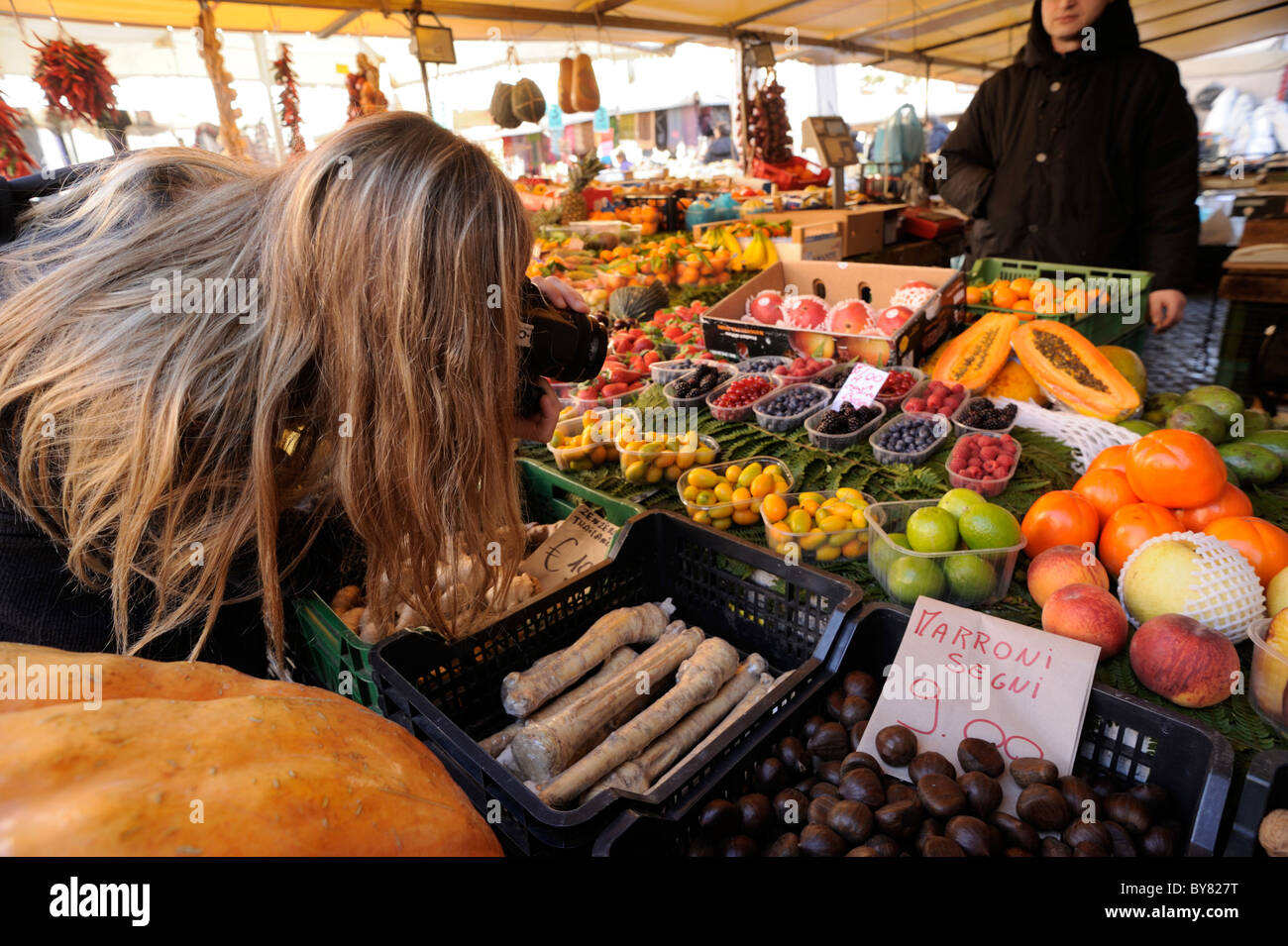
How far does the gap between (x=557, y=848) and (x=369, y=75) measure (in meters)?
8.11

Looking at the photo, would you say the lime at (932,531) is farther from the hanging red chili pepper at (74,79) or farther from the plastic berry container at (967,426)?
the hanging red chili pepper at (74,79)

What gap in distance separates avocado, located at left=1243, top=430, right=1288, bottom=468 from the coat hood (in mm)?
2525

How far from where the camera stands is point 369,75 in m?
7.27

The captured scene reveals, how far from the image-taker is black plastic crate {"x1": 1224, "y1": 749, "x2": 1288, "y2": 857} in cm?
97

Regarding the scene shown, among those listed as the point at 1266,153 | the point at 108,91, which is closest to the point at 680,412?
the point at 108,91

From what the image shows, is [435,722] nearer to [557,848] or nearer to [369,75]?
[557,848]

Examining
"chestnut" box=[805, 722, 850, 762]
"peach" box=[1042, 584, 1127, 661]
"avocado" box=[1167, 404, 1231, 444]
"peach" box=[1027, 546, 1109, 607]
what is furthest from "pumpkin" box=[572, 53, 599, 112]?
"chestnut" box=[805, 722, 850, 762]

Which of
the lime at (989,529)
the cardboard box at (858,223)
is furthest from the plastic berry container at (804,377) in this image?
the cardboard box at (858,223)

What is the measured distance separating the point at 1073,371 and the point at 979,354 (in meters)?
0.37

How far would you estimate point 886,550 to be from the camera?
A: 168 cm

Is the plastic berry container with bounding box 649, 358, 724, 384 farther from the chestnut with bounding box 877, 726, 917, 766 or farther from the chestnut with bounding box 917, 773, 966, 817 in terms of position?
the chestnut with bounding box 917, 773, 966, 817
